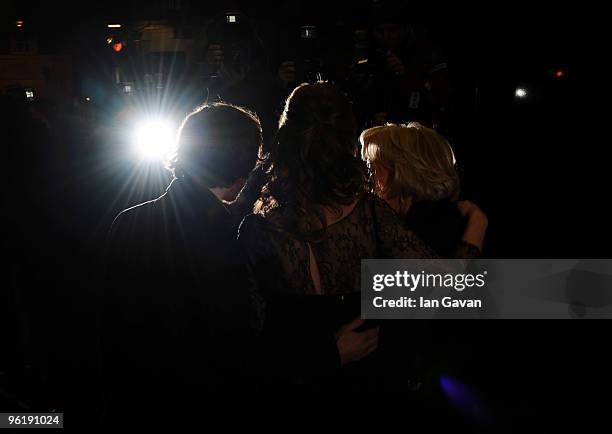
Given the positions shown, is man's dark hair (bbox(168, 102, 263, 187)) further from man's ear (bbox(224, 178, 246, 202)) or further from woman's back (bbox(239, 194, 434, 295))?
woman's back (bbox(239, 194, 434, 295))

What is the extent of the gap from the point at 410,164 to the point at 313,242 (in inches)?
27.3

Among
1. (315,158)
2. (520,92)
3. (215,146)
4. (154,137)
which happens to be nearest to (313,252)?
(315,158)

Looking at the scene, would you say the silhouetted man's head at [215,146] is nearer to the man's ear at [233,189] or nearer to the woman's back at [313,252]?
the man's ear at [233,189]

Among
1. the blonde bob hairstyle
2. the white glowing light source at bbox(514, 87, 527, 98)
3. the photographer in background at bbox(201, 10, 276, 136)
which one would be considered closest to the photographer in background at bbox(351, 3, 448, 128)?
the white glowing light source at bbox(514, 87, 527, 98)

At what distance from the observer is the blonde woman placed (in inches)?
85.0

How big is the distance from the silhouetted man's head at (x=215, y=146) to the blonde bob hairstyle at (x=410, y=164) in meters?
0.77

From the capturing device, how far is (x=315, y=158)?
167cm

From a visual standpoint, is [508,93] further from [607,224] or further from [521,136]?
[607,224]

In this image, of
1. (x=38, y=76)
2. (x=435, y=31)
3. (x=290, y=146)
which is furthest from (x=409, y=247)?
(x=38, y=76)

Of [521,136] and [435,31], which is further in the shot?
[435,31]

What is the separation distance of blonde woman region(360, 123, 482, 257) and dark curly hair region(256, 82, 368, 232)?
19.1 inches

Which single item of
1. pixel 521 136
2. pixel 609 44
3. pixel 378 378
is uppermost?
pixel 609 44

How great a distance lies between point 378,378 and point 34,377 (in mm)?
1390

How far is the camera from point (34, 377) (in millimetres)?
2203
